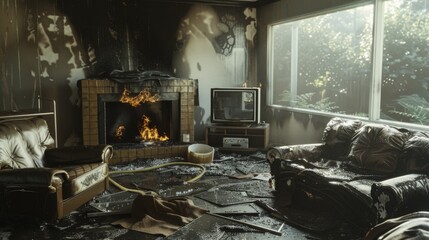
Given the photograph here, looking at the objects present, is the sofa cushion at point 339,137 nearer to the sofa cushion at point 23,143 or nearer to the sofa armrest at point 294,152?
the sofa armrest at point 294,152

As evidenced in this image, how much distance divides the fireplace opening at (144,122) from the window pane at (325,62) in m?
2.05

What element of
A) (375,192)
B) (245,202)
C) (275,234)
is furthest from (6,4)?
(375,192)

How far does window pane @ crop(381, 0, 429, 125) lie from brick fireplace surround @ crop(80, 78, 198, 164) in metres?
2.98

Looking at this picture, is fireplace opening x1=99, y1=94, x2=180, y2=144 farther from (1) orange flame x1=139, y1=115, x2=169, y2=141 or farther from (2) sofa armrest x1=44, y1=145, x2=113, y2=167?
(2) sofa armrest x1=44, y1=145, x2=113, y2=167

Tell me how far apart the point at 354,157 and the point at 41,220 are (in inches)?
118

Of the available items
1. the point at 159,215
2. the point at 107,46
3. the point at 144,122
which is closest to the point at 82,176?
the point at 159,215

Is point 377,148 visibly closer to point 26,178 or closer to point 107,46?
point 26,178

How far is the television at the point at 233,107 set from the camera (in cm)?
613

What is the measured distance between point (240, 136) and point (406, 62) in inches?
106

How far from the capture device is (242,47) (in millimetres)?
6945

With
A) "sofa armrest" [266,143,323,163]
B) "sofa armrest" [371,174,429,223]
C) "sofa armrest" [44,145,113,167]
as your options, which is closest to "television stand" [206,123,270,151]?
"sofa armrest" [266,143,323,163]

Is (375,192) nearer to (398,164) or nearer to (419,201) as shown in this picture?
(419,201)

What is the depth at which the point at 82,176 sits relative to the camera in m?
3.42

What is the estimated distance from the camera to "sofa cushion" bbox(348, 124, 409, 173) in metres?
3.34
